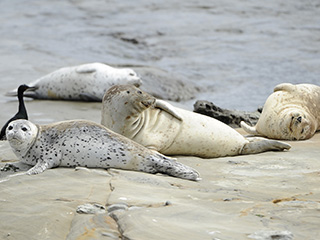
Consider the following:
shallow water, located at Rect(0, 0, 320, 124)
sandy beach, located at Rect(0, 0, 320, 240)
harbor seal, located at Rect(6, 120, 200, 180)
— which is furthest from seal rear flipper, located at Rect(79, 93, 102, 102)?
harbor seal, located at Rect(6, 120, 200, 180)

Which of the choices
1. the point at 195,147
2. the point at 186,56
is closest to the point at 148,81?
the point at 186,56

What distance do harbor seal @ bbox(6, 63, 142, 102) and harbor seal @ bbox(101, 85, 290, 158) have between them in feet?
14.7

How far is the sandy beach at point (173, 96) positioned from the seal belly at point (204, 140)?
189mm

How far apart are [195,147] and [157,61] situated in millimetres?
9414

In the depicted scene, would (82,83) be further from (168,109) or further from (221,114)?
(168,109)

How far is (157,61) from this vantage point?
51.1ft

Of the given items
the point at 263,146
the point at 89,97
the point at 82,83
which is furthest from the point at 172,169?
the point at 82,83

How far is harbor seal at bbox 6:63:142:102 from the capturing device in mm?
10836

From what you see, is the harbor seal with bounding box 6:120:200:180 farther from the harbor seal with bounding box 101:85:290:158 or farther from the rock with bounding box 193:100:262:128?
the rock with bounding box 193:100:262:128

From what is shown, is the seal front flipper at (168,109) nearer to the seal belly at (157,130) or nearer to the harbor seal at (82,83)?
the seal belly at (157,130)

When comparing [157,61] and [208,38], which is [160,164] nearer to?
[157,61]

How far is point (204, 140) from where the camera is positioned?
636cm

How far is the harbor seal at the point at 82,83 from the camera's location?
427 inches

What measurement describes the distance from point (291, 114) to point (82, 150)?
3.41m
